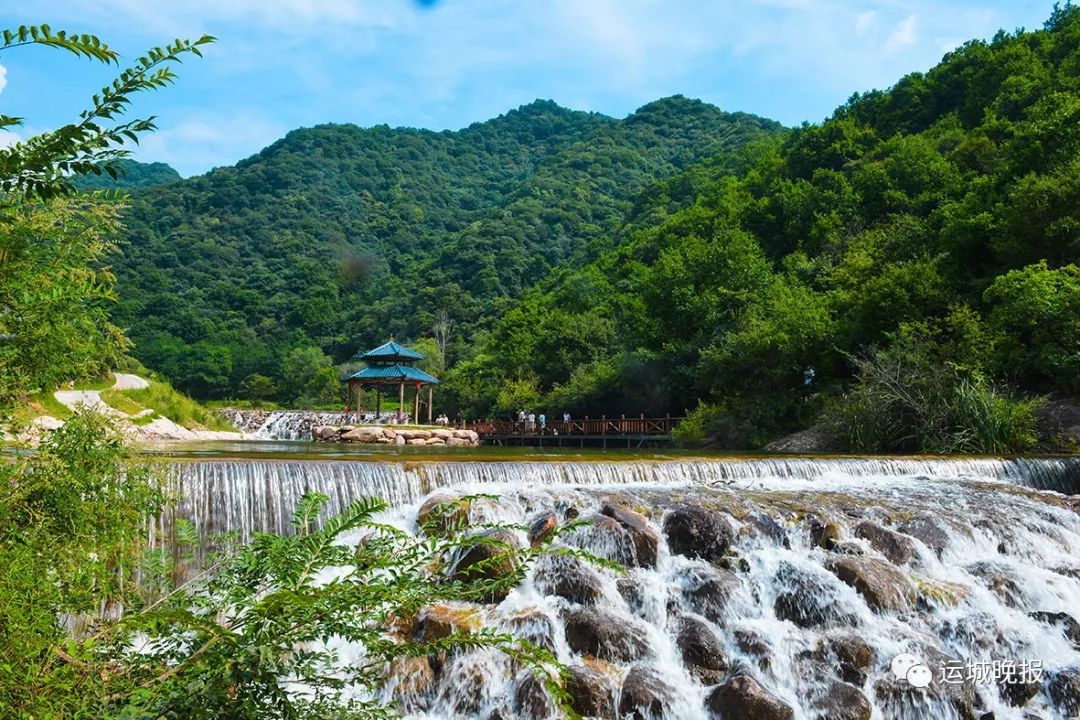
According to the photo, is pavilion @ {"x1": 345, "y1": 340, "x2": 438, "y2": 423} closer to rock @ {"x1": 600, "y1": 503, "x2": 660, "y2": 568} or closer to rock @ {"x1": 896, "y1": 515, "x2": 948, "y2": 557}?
rock @ {"x1": 600, "y1": 503, "x2": 660, "y2": 568}

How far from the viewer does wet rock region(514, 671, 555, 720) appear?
231 inches

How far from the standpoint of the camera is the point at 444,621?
267 inches

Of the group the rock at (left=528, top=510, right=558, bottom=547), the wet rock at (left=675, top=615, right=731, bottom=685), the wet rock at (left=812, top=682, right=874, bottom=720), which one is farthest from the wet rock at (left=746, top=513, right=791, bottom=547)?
the wet rock at (left=812, top=682, right=874, bottom=720)

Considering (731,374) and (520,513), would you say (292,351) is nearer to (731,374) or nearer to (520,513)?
(731,374)

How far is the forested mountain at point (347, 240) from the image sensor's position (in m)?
63.3

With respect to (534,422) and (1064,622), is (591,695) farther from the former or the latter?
(534,422)

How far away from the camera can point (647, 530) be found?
8.44m

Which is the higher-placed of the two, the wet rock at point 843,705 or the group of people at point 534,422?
the wet rock at point 843,705

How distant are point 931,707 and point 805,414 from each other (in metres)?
16.5

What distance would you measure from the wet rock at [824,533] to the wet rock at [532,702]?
4.31 m

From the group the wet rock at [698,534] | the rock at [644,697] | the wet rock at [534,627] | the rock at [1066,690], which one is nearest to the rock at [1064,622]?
the rock at [1066,690]

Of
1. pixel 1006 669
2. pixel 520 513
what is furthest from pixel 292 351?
pixel 1006 669

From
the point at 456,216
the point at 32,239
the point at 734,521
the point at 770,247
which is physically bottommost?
the point at 734,521

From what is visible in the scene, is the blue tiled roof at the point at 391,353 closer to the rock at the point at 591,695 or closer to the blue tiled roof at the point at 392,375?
the blue tiled roof at the point at 392,375
